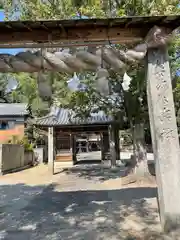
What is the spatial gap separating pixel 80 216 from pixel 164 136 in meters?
2.57

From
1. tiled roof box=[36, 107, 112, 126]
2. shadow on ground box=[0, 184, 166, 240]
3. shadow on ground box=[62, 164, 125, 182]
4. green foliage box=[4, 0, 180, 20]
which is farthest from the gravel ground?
tiled roof box=[36, 107, 112, 126]

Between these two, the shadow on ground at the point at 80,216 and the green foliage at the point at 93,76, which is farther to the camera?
the green foliage at the point at 93,76

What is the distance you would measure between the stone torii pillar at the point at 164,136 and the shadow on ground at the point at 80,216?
52 centimetres

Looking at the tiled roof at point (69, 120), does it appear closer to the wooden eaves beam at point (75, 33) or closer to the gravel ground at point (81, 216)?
the gravel ground at point (81, 216)

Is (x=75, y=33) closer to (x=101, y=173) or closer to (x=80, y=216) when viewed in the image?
(x=80, y=216)

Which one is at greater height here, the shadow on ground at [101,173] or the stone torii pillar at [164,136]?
the stone torii pillar at [164,136]

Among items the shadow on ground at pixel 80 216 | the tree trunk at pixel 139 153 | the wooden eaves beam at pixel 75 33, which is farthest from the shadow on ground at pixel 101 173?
the wooden eaves beam at pixel 75 33

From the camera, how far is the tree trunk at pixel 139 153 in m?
9.55

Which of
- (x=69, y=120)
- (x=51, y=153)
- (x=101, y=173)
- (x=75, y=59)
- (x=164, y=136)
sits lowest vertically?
(x=101, y=173)

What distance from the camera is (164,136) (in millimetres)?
3781

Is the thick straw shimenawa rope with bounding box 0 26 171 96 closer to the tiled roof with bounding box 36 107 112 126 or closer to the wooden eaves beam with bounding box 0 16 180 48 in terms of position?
the wooden eaves beam with bounding box 0 16 180 48

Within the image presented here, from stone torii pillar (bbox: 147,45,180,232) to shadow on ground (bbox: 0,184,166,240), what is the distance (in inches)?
20.7

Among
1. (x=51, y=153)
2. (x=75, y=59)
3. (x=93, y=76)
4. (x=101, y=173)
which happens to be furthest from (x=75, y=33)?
(x=51, y=153)

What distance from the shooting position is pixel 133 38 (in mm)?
3973
